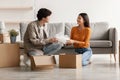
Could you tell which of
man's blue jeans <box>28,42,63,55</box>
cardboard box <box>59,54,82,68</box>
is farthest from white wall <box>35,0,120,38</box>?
cardboard box <box>59,54,82,68</box>

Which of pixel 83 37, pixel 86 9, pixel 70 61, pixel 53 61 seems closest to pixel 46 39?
pixel 53 61

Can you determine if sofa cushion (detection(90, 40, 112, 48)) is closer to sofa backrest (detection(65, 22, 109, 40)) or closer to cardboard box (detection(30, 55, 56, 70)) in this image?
sofa backrest (detection(65, 22, 109, 40))

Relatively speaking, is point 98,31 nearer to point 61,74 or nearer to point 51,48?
point 51,48

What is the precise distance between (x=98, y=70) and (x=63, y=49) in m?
1.13

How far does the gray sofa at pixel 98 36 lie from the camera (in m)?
5.56

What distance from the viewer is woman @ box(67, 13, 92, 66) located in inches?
196

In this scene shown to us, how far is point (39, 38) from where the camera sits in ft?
15.6

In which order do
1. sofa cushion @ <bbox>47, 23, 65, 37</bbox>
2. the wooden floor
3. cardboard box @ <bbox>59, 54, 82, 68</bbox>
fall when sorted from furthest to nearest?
sofa cushion @ <bbox>47, 23, 65, 37</bbox> < cardboard box @ <bbox>59, 54, 82, 68</bbox> < the wooden floor

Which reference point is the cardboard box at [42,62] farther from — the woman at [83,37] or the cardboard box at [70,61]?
the woman at [83,37]

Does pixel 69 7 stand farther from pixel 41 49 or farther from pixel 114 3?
pixel 41 49

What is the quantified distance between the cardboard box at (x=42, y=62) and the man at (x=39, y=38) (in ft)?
0.86

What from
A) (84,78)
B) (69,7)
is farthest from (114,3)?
(84,78)

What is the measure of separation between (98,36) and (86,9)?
67.5 inches

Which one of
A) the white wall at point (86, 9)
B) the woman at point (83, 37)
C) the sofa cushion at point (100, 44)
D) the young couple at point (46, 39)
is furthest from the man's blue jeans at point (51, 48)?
the white wall at point (86, 9)
